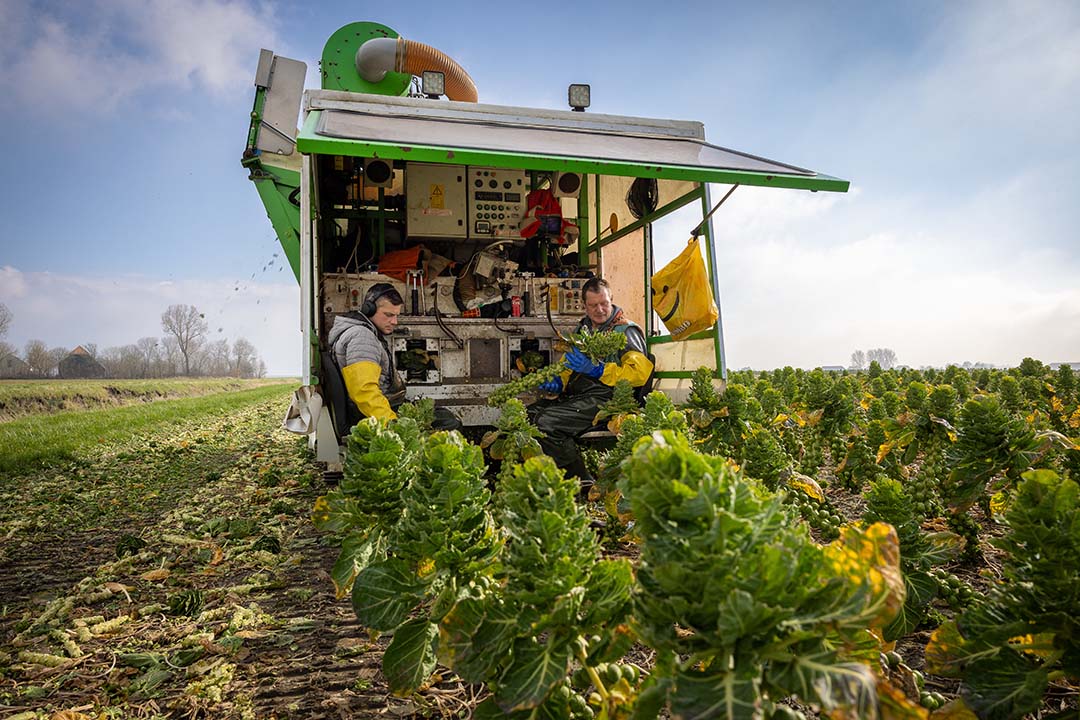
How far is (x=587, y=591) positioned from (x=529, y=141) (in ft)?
13.3

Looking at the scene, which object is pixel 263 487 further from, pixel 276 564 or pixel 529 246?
pixel 529 246

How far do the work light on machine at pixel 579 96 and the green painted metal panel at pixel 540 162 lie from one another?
1.88 m

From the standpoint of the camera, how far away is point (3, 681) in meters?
2.67

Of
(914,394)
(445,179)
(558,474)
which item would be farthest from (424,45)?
(558,474)

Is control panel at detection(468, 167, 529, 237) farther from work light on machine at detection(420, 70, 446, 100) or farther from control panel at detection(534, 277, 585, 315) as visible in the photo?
work light on machine at detection(420, 70, 446, 100)

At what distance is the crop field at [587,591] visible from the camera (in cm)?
123

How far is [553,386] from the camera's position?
5617 millimetres

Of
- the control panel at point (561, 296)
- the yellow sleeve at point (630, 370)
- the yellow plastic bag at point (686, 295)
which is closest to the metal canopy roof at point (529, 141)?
the yellow plastic bag at point (686, 295)

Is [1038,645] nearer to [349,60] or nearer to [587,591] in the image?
[587,591]

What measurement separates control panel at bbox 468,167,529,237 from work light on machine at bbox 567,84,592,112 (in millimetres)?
1126

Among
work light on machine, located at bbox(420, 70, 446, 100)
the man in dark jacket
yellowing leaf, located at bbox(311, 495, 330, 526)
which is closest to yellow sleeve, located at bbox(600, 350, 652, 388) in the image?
the man in dark jacket

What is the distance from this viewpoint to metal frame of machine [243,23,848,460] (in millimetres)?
4570

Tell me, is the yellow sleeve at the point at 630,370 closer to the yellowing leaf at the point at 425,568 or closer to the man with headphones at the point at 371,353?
the man with headphones at the point at 371,353

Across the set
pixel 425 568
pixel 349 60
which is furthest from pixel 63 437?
pixel 425 568
